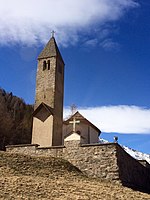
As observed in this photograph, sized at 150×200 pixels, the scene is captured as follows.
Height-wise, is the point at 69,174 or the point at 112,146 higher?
the point at 112,146

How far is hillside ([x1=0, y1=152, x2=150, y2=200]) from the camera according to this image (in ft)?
41.1

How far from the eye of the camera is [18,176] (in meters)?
14.7

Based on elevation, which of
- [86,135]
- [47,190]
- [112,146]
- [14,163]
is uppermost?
[86,135]

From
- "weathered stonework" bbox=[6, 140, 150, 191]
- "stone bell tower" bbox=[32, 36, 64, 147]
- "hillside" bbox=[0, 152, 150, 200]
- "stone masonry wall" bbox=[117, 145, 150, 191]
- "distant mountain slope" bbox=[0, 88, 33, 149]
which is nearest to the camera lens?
"hillside" bbox=[0, 152, 150, 200]

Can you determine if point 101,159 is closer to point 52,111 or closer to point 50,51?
point 52,111

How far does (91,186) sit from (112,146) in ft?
14.8

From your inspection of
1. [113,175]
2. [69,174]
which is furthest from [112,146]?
[69,174]

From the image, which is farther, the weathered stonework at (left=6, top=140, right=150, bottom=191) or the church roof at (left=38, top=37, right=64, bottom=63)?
the church roof at (left=38, top=37, right=64, bottom=63)

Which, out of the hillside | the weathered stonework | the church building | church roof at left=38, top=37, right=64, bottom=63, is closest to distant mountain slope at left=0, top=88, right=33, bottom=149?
the church building

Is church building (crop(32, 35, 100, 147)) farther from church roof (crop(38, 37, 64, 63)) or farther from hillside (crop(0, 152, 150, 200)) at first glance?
hillside (crop(0, 152, 150, 200))

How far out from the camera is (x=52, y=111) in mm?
29219

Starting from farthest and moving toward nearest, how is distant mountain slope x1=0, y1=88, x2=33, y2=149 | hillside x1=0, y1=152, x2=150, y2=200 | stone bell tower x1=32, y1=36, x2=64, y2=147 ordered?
1. distant mountain slope x1=0, y1=88, x2=33, y2=149
2. stone bell tower x1=32, y1=36, x2=64, y2=147
3. hillside x1=0, y1=152, x2=150, y2=200

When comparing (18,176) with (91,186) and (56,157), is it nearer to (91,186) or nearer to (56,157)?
(91,186)

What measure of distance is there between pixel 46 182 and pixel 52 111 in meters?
15.2
